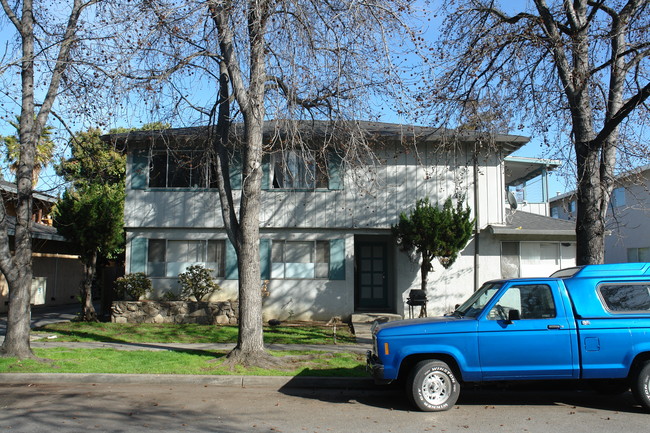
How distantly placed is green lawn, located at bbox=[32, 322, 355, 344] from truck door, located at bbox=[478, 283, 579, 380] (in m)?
6.14

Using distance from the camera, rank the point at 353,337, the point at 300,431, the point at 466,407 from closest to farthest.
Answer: the point at 300,431 < the point at 466,407 < the point at 353,337

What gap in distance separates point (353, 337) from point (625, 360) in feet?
24.5

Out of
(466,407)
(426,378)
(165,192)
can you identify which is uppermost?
(165,192)

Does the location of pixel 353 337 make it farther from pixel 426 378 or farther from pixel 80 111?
pixel 80 111

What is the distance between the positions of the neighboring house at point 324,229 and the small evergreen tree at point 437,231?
Answer: 1483 mm

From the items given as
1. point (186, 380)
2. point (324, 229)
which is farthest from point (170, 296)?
point (186, 380)

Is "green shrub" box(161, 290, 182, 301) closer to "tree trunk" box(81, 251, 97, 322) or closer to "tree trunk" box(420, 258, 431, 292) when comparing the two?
"tree trunk" box(81, 251, 97, 322)

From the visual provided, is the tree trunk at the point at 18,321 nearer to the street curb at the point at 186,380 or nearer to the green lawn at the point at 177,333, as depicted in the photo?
the street curb at the point at 186,380

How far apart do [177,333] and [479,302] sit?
9.06 metres

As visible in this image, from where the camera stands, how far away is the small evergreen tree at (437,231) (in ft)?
47.6

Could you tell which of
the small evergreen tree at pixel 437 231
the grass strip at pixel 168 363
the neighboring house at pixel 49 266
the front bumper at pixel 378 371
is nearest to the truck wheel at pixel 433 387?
the front bumper at pixel 378 371

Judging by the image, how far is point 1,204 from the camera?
9.98 meters

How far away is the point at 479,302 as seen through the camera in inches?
299

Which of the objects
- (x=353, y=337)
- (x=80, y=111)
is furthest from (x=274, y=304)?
(x=80, y=111)
